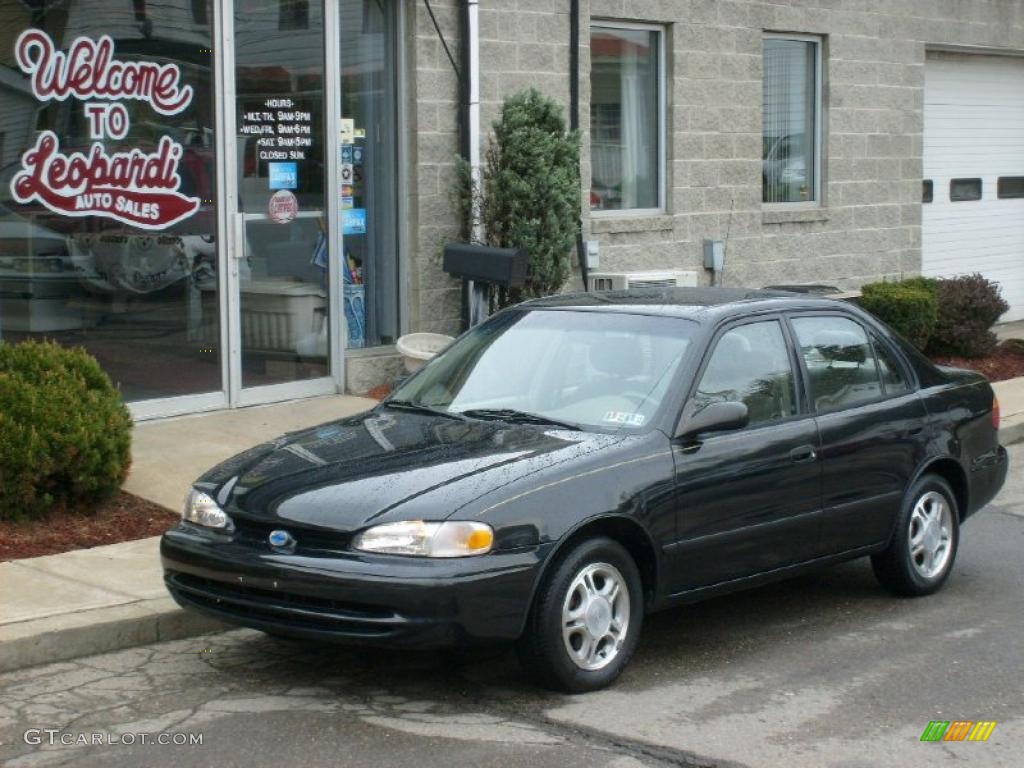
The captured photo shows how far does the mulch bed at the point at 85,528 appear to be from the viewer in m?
8.15

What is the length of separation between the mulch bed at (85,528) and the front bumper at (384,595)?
2541mm

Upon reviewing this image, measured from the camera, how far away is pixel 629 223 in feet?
46.7

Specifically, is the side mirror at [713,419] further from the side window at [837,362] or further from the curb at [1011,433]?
the curb at [1011,433]

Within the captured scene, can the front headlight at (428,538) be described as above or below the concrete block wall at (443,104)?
below

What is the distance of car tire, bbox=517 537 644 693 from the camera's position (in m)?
5.86

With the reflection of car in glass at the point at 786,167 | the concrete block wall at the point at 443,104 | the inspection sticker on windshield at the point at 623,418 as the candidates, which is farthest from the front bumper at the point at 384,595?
the reflection of car in glass at the point at 786,167

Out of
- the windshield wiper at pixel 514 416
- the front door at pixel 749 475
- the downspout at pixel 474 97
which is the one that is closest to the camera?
the front door at pixel 749 475

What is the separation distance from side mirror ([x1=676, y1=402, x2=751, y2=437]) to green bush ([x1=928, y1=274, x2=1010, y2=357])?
30.9ft

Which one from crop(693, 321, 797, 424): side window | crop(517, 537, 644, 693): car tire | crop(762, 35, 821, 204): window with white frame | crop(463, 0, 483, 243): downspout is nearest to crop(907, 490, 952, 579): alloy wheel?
crop(693, 321, 797, 424): side window

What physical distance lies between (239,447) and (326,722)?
16.0 ft

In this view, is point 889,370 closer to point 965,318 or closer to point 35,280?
point 35,280

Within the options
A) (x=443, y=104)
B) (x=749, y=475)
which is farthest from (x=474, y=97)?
(x=749, y=475)

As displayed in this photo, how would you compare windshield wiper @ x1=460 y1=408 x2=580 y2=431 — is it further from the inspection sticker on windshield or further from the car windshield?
the inspection sticker on windshield

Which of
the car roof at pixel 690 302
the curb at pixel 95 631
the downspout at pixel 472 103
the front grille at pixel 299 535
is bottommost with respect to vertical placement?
the curb at pixel 95 631
